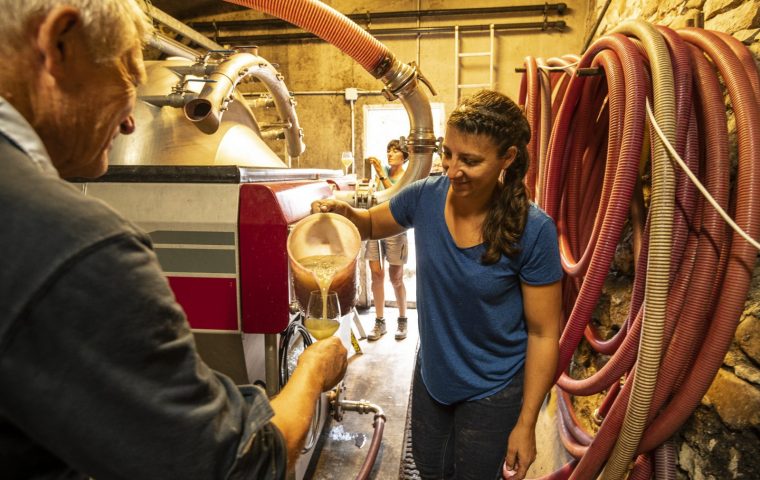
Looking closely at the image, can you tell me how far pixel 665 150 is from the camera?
114 cm

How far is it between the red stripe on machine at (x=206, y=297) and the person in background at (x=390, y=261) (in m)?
2.75

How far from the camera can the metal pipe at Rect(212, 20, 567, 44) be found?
16.2ft

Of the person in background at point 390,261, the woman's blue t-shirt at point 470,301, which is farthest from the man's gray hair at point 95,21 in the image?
the person in background at point 390,261

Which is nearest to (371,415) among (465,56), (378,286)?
(378,286)

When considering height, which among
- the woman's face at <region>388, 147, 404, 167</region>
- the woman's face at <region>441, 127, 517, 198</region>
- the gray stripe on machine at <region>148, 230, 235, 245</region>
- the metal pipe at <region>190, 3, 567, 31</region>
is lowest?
the gray stripe on machine at <region>148, 230, 235, 245</region>

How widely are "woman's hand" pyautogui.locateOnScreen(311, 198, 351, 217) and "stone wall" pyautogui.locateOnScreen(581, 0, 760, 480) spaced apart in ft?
3.91

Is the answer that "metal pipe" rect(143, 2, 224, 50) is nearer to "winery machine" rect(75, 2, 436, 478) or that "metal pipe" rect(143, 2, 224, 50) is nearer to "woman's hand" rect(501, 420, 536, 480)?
"winery machine" rect(75, 2, 436, 478)

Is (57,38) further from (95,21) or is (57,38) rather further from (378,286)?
(378,286)

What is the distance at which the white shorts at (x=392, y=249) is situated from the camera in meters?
4.14

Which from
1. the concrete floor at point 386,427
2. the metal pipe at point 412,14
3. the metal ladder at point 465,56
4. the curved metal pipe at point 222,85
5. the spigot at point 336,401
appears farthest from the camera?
the metal ladder at point 465,56

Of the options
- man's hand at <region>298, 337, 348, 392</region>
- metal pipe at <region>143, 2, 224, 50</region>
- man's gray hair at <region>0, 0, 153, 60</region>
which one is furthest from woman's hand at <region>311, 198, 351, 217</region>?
metal pipe at <region>143, 2, 224, 50</region>

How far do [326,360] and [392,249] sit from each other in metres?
3.26

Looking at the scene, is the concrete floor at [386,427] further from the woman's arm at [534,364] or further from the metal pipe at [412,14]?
the metal pipe at [412,14]

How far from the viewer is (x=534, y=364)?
133 centimetres
